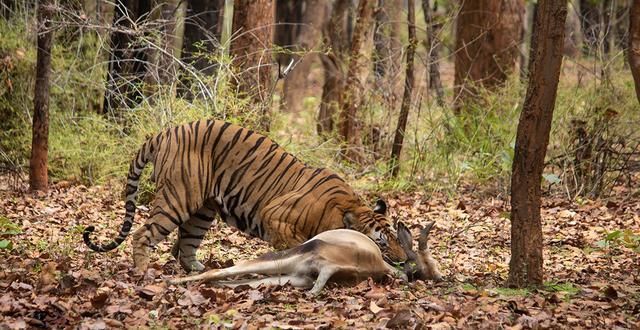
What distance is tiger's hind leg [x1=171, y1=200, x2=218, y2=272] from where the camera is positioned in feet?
27.5

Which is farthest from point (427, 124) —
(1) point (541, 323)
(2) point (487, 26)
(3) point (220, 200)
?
(1) point (541, 323)

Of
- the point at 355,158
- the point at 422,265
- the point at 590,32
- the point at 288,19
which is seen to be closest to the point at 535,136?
the point at 422,265

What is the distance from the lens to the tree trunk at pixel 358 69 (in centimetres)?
1402

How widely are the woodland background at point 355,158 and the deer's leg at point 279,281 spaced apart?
222 mm

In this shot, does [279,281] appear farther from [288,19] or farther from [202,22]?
[288,19]

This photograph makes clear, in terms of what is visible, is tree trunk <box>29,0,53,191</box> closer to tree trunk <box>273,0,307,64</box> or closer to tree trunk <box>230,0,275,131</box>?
tree trunk <box>230,0,275,131</box>

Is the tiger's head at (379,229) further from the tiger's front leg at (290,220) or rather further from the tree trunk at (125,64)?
the tree trunk at (125,64)

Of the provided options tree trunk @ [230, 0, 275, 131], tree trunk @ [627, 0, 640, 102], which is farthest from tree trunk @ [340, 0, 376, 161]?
tree trunk @ [627, 0, 640, 102]

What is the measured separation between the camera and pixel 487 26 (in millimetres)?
15391

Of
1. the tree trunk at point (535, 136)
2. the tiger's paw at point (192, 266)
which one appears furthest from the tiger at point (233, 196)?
the tree trunk at point (535, 136)

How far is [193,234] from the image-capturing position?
8461 mm

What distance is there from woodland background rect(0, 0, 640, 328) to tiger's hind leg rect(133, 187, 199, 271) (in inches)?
10.6

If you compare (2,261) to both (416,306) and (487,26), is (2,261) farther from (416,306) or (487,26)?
(487,26)

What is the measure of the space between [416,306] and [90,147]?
24.3ft
